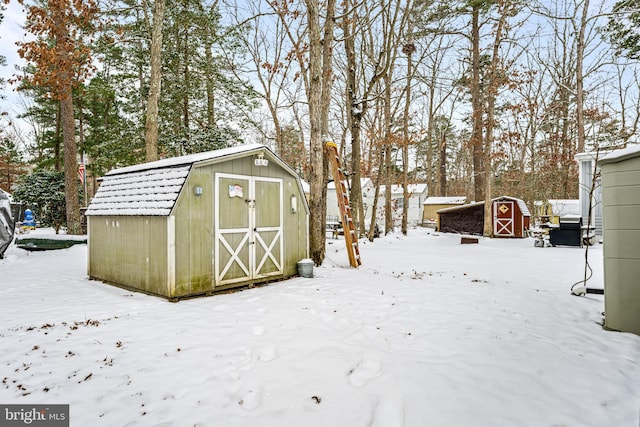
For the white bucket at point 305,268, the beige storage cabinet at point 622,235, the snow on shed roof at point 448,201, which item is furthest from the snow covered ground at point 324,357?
the snow on shed roof at point 448,201

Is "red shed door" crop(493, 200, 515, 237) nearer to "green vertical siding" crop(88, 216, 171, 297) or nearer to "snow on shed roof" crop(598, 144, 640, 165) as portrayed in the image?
"snow on shed roof" crop(598, 144, 640, 165)

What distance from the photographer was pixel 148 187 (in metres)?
5.44

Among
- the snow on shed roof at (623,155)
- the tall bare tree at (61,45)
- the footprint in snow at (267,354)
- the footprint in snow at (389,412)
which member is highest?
the tall bare tree at (61,45)

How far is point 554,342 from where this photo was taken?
127 inches

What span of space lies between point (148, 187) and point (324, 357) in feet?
13.6

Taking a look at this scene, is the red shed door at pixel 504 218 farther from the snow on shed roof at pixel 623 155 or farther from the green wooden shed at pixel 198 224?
the snow on shed roof at pixel 623 155

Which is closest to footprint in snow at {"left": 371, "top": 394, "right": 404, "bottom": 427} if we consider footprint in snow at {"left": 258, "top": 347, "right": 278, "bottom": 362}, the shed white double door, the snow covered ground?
the snow covered ground

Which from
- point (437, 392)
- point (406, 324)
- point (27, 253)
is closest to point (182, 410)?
point (437, 392)

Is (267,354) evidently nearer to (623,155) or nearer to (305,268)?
(305,268)

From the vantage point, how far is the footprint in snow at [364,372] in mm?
2486

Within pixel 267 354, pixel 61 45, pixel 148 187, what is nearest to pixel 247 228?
pixel 148 187

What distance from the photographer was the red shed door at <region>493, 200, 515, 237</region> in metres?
15.5

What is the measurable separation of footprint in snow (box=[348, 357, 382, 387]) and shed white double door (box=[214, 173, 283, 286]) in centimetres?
323

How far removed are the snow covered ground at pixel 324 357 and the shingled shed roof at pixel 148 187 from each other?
1.38 m
